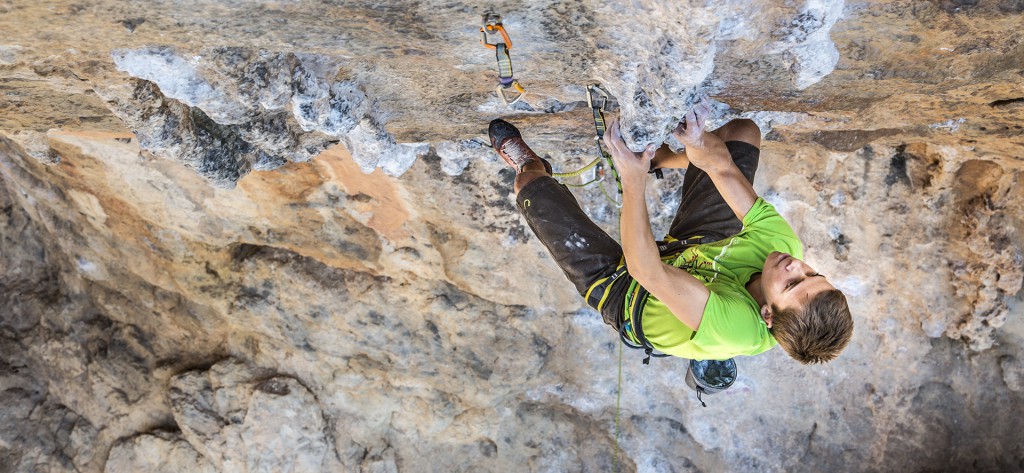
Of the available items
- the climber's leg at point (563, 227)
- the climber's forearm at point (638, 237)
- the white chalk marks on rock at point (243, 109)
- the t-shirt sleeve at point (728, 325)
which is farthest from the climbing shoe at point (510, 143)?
the t-shirt sleeve at point (728, 325)

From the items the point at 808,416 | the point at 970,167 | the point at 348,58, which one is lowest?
the point at 808,416

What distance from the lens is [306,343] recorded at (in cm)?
435

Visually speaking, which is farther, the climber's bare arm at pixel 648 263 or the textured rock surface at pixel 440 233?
the climber's bare arm at pixel 648 263

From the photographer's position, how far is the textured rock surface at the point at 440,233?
1891mm

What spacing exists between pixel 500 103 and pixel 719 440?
266 cm

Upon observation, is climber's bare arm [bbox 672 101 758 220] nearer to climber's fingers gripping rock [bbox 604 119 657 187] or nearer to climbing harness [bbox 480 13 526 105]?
climber's fingers gripping rock [bbox 604 119 657 187]

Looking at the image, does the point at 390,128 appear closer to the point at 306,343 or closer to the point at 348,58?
the point at 348,58

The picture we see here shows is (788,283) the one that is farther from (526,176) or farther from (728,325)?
(526,176)

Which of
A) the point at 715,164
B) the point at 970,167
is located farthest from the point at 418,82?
the point at 970,167

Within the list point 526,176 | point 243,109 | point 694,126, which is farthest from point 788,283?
point 243,109

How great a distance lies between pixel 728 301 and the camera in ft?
7.11

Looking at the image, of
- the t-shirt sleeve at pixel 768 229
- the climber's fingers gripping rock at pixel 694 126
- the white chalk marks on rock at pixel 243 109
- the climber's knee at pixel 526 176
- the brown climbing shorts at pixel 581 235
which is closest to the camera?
the white chalk marks on rock at pixel 243 109

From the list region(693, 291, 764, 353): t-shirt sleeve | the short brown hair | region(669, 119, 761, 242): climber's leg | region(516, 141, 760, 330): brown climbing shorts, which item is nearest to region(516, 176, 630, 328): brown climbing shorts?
region(516, 141, 760, 330): brown climbing shorts

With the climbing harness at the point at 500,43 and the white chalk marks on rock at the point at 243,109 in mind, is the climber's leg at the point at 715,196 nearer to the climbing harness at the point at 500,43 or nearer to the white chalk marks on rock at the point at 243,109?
the climbing harness at the point at 500,43
